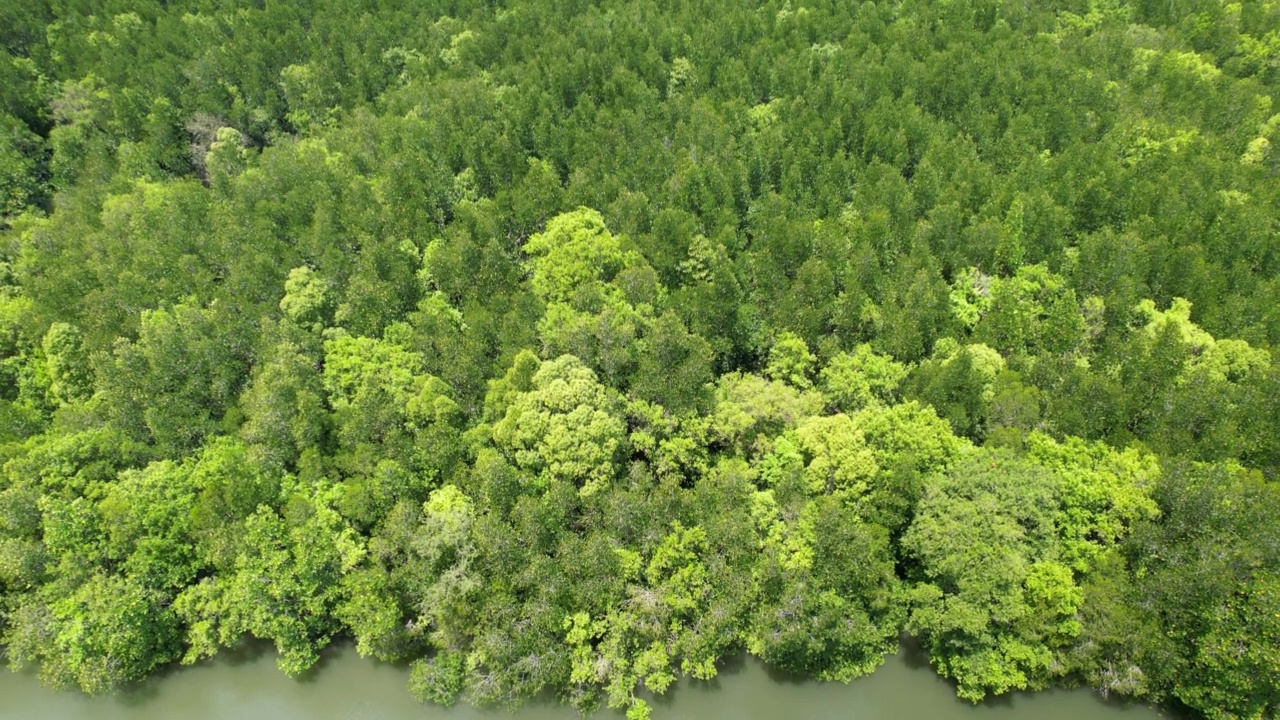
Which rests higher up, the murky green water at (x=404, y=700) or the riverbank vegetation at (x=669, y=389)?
the riverbank vegetation at (x=669, y=389)

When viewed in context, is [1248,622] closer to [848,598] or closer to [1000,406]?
[1000,406]

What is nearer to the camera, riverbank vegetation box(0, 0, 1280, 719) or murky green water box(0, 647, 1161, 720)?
riverbank vegetation box(0, 0, 1280, 719)

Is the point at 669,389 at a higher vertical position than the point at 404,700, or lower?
higher

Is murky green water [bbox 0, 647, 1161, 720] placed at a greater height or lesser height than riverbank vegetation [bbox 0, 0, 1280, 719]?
lesser

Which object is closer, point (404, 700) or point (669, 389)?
point (404, 700)

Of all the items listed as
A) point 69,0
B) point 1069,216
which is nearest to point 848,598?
point 1069,216
